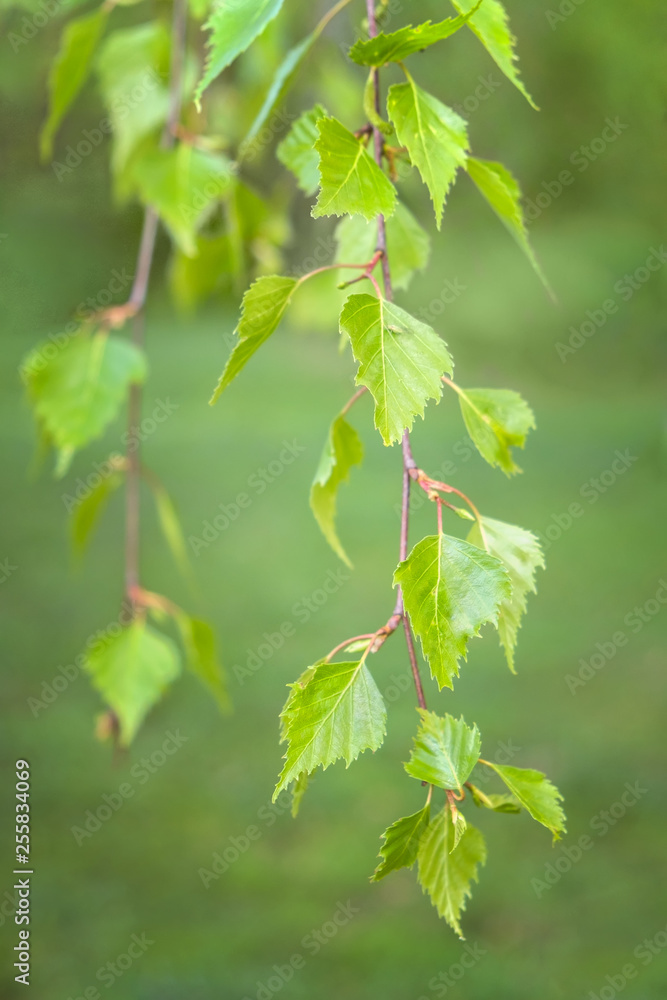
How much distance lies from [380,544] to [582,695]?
123 cm

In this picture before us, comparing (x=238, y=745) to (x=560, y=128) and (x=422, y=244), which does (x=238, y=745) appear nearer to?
(x=422, y=244)

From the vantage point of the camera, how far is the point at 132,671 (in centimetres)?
102

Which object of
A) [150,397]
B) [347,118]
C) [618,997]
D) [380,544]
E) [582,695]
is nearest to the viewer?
[347,118]

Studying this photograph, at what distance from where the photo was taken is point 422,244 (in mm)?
701

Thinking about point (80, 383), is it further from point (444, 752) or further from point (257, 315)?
point (444, 752)

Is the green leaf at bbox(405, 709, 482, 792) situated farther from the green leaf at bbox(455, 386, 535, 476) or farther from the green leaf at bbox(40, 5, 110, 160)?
the green leaf at bbox(40, 5, 110, 160)

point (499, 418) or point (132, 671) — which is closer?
point (499, 418)

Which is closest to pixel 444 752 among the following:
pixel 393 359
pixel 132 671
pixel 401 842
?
pixel 401 842

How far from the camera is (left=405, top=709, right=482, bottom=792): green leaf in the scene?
475 millimetres

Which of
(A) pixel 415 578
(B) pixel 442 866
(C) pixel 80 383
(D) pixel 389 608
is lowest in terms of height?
(D) pixel 389 608

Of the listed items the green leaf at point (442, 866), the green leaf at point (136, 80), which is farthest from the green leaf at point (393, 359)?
the green leaf at point (136, 80)

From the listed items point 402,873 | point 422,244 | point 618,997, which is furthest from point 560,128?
point 422,244

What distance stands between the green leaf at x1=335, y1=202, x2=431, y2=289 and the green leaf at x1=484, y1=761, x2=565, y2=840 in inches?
14.5

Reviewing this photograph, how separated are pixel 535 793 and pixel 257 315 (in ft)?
1.02
